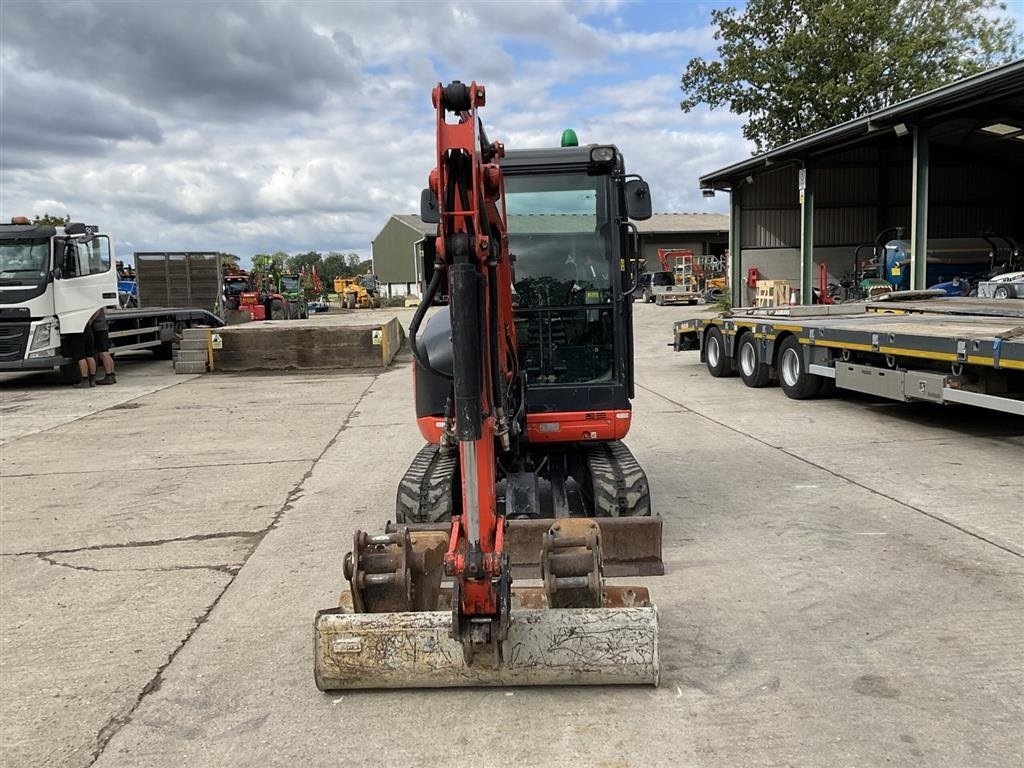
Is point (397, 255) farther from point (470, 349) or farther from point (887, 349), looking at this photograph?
point (470, 349)

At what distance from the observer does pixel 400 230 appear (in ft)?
236

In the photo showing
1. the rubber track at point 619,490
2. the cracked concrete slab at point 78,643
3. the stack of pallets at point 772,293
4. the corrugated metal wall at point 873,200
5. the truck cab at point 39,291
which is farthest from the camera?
the corrugated metal wall at point 873,200

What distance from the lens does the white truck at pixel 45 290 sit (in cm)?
1515

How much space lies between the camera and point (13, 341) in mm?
15156

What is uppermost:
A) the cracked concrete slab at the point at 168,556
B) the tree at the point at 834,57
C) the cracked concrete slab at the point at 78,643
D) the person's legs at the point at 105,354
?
the tree at the point at 834,57

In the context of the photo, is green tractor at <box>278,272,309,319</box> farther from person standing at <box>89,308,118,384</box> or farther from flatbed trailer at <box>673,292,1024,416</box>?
flatbed trailer at <box>673,292,1024,416</box>

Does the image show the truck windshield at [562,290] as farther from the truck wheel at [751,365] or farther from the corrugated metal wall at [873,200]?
the corrugated metal wall at [873,200]

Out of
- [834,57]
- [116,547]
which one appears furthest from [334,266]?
[116,547]

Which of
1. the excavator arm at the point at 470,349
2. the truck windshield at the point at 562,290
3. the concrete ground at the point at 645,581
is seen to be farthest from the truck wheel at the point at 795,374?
the excavator arm at the point at 470,349

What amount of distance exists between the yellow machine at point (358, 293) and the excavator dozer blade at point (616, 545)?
47830 mm

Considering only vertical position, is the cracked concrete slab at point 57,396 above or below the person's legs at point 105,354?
below

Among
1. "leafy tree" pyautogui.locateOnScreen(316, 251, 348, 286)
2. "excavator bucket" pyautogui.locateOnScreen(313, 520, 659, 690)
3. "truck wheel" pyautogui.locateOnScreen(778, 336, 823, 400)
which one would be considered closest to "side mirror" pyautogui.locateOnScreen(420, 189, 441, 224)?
"excavator bucket" pyautogui.locateOnScreen(313, 520, 659, 690)

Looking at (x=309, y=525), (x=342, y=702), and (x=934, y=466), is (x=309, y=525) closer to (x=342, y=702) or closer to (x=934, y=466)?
(x=342, y=702)

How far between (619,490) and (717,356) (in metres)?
10.4
